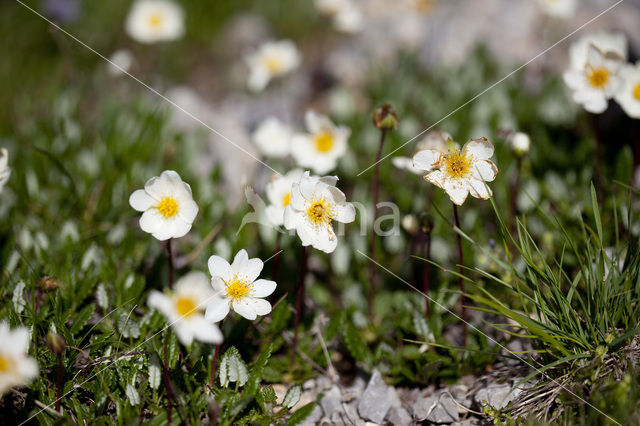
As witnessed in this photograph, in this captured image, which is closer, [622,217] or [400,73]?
[622,217]

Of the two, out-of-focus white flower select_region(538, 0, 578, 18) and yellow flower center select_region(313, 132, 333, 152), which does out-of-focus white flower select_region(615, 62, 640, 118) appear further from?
out-of-focus white flower select_region(538, 0, 578, 18)

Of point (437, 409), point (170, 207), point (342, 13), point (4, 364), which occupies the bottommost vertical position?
point (437, 409)

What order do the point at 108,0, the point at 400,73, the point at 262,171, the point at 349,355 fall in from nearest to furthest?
the point at 349,355 → the point at 262,171 → the point at 400,73 → the point at 108,0

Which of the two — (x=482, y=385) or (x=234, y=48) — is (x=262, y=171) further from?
(x=234, y=48)

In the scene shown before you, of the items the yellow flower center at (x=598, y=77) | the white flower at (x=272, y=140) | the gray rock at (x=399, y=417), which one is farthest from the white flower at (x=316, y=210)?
the yellow flower center at (x=598, y=77)

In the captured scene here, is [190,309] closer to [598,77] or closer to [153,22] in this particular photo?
[598,77]

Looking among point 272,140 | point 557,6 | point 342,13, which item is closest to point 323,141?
point 272,140

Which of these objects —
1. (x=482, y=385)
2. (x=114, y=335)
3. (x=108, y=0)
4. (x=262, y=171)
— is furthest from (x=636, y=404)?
(x=108, y=0)
